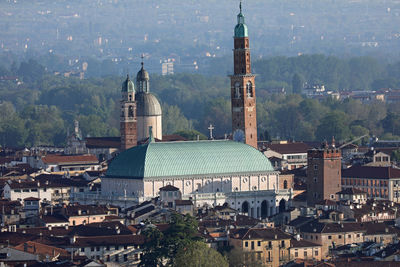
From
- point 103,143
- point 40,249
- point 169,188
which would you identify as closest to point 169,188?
point 169,188

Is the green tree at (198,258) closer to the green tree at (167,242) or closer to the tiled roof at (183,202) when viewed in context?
the green tree at (167,242)

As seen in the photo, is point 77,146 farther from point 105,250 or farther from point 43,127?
point 105,250

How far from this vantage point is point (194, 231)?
6194cm

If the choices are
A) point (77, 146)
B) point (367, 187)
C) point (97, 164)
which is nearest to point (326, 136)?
point (77, 146)

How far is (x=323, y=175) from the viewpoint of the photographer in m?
84.6

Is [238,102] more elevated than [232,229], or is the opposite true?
[238,102]

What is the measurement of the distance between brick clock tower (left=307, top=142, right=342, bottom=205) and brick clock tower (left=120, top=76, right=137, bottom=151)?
21.2m

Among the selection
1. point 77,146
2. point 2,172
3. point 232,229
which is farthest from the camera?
point 77,146

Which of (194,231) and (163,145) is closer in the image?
(194,231)

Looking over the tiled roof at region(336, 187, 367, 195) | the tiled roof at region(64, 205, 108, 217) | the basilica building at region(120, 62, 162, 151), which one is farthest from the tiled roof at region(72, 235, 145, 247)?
the basilica building at region(120, 62, 162, 151)

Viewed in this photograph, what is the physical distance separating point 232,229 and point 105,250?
684cm

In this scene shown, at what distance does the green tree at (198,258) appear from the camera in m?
55.2

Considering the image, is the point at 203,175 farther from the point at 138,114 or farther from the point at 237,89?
the point at 138,114

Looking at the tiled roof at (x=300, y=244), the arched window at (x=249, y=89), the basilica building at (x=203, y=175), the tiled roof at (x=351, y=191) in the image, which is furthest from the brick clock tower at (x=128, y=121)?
the tiled roof at (x=300, y=244)
